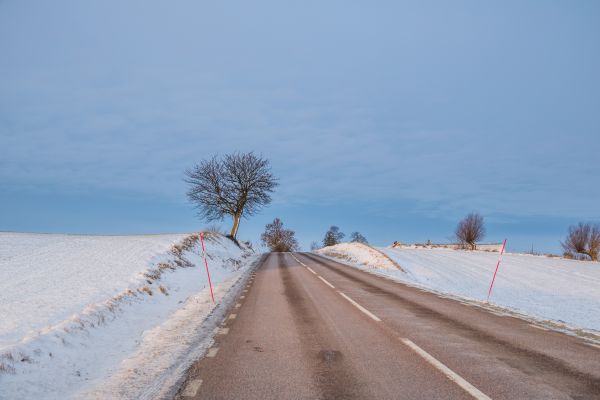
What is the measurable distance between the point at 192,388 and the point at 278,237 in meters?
97.7

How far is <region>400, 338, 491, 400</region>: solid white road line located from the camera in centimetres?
427

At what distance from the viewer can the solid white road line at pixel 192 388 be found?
4.31 meters

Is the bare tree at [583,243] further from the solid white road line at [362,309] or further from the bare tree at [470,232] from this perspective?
→ the solid white road line at [362,309]

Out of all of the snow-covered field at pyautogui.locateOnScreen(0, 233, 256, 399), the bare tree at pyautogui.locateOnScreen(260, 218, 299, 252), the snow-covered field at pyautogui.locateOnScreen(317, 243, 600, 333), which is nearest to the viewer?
the snow-covered field at pyautogui.locateOnScreen(0, 233, 256, 399)

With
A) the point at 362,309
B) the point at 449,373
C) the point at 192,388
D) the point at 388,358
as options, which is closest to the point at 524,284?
the point at 362,309

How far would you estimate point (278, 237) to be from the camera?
101812 mm

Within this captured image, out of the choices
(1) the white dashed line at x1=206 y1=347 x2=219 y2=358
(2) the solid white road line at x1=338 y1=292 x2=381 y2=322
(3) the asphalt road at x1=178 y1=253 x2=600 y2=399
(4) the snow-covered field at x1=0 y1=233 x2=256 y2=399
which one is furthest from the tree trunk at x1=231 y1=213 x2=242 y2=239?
(1) the white dashed line at x1=206 y1=347 x2=219 y2=358

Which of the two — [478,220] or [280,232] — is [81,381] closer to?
[478,220]

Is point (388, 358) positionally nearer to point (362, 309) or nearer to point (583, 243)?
point (362, 309)

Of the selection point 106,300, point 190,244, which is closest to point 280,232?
point 190,244

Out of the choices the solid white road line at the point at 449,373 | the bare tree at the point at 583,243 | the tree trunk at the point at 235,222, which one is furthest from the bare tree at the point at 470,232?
the solid white road line at the point at 449,373

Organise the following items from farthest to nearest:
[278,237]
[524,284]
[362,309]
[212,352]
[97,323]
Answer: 1. [278,237]
2. [524,284]
3. [362,309]
4. [97,323]
5. [212,352]

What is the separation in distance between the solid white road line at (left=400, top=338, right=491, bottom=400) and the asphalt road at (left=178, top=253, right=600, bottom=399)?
0.01 metres

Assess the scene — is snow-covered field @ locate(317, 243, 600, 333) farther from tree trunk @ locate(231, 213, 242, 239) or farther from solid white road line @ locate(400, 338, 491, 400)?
tree trunk @ locate(231, 213, 242, 239)
